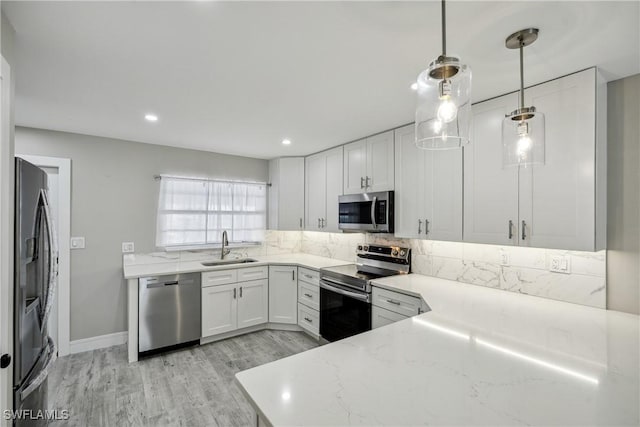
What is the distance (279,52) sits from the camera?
5.40ft

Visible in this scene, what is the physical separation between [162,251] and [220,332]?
1244 mm

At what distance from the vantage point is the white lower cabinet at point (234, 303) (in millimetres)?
3439

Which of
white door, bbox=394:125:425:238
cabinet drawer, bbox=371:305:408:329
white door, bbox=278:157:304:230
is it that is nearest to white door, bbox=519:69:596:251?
white door, bbox=394:125:425:238

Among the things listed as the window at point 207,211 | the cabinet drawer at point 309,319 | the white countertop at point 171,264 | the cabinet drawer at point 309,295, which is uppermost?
the window at point 207,211

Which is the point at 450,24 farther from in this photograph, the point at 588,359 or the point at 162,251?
the point at 162,251

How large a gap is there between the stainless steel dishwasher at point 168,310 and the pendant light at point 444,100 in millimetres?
3002

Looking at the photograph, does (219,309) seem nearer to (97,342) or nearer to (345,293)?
(97,342)

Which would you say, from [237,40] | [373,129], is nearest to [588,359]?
[237,40]

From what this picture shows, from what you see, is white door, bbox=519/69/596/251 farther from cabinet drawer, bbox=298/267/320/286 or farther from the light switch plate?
the light switch plate

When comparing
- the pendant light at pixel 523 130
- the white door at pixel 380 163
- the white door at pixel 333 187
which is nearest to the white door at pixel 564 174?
the pendant light at pixel 523 130

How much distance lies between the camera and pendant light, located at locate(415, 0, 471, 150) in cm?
102

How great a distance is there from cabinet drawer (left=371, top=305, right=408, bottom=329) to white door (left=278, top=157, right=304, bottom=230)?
6.10 ft

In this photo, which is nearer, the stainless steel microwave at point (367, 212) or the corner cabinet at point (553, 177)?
the corner cabinet at point (553, 177)

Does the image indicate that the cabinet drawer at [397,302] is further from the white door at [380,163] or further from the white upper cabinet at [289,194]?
the white upper cabinet at [289,194]
